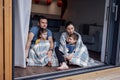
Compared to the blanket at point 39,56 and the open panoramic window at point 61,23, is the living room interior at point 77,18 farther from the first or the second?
the blanket at point 39,56

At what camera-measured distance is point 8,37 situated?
2201 mm

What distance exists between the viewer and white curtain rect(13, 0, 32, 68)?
2.73 metres

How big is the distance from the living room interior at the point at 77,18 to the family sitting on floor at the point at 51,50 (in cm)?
18

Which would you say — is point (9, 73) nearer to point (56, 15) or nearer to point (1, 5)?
point (1, 5)

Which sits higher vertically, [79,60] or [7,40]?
[7,40]

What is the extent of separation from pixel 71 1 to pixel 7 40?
532cm

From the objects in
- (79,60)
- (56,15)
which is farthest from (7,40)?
(56,15)

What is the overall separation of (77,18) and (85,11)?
0.46m

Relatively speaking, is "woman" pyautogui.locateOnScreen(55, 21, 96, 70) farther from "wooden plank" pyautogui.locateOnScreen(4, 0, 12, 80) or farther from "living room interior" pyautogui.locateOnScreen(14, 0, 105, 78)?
"wooden plank" pyautogui.locateOnScreen(4, 0, 12, 80)

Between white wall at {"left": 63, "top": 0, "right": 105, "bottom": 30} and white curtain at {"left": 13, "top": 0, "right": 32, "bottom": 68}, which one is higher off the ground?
white wall at {"left": 63, "top": 0, "right": 105, "bottom": 30}

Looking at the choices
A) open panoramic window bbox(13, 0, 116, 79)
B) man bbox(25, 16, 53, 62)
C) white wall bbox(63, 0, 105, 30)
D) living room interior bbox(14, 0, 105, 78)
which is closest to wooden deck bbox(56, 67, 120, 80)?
open panoramic window bbox(13, 0, 116, 79)

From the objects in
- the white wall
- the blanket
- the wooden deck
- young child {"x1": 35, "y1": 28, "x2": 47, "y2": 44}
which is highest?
the white wall

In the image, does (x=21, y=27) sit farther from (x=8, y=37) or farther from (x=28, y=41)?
(x=8, y=37)

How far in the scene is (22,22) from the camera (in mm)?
2807
